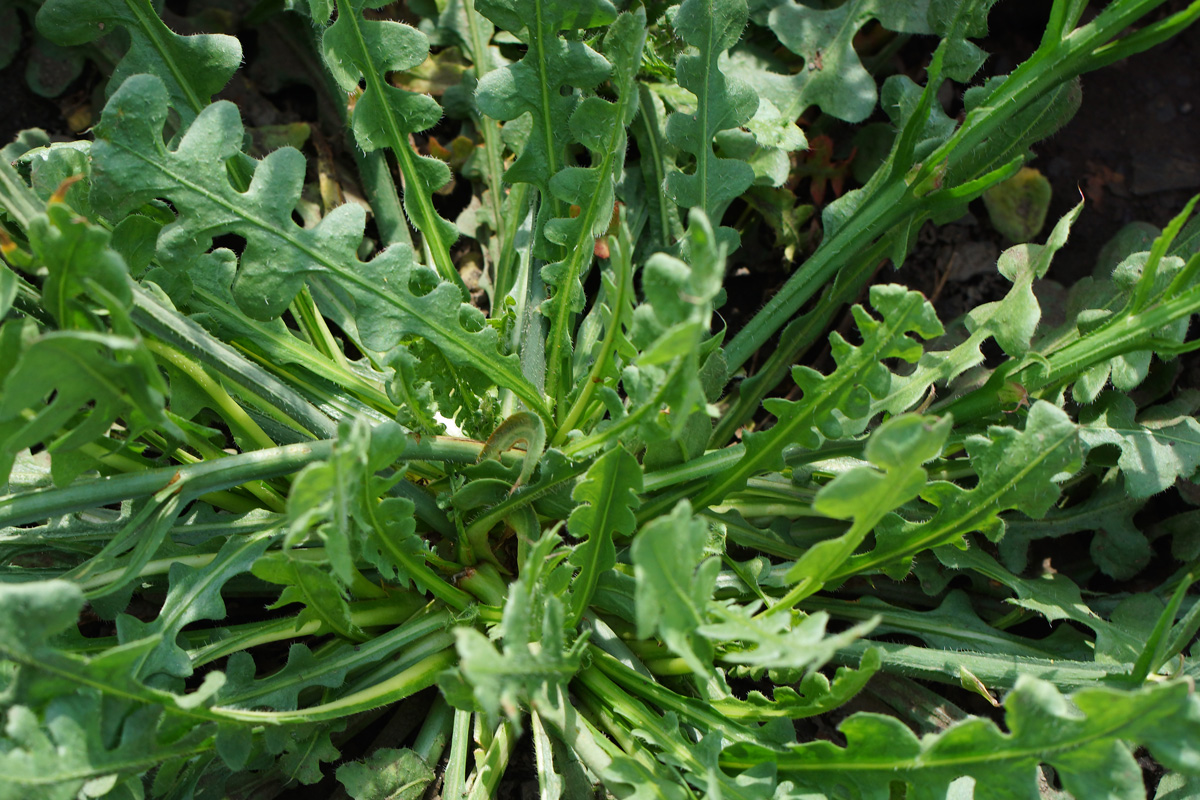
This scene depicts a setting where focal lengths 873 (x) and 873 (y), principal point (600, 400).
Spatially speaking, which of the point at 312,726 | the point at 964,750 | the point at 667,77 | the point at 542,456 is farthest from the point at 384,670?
the point at 667,77

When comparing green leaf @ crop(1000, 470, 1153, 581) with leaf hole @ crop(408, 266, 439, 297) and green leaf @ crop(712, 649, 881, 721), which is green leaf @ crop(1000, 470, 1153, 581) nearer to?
green leaf @ crop(712, 649, 881, 721)

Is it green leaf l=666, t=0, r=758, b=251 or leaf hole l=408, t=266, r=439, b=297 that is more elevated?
green leaf l=666, t=0, r=758, b=251

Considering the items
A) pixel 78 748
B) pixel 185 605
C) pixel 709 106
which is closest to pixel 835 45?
pixel 709 106

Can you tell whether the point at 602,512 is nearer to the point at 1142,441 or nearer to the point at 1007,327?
the point at 1007,327

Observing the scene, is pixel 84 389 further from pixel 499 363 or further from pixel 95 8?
pixel 95 8

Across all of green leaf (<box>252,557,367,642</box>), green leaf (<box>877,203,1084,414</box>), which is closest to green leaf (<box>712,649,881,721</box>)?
green leaf (<box>877,203,1084,414</box>)

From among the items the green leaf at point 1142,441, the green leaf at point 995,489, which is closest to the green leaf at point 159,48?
the green leaf at point 995,489

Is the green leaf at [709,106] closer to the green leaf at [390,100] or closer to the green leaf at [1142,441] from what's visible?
the green leaf at [390,100]
